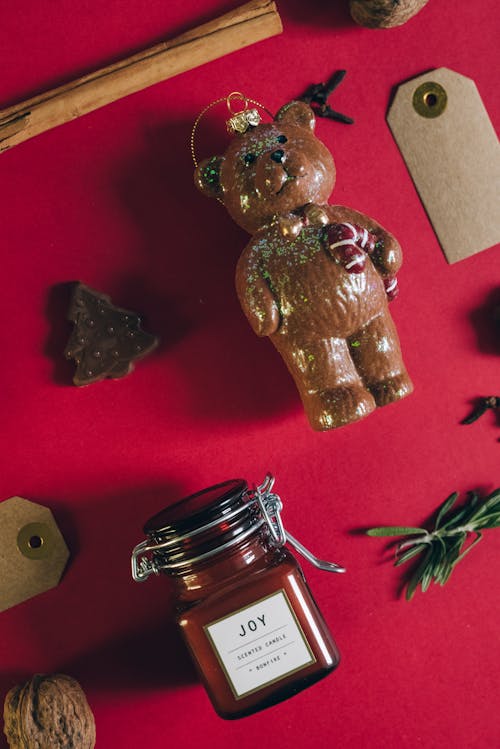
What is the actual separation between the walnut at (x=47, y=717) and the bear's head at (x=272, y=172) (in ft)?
2.39

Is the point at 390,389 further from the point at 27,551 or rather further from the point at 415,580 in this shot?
the point at 27,551

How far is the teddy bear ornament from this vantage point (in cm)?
94

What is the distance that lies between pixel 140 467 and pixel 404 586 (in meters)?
0.48

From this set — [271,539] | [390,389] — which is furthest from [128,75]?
[271,539]

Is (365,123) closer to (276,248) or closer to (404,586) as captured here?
(276,248)

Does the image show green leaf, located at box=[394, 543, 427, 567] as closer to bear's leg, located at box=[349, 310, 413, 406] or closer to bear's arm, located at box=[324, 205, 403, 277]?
bear's leg, located at box=[349, 310, 413, 406]

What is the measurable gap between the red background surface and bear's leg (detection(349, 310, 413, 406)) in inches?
6.1

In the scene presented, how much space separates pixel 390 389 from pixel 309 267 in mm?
213

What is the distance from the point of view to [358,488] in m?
1.14

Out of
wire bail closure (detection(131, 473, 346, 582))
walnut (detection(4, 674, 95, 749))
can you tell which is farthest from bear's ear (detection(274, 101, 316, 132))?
walnut (detection(4, 674, 95, 749))

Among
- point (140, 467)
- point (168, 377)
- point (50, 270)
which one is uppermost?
point (50, 270)

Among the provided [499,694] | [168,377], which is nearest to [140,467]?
[168,377]

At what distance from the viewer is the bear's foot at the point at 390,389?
99 cm

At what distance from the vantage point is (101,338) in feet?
3.47
